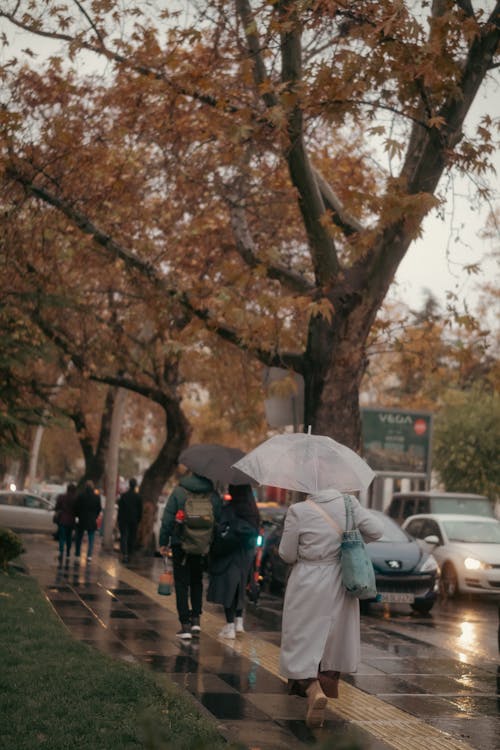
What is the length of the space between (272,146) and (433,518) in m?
10.6

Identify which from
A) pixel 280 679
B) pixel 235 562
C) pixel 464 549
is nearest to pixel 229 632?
pixel 235 562

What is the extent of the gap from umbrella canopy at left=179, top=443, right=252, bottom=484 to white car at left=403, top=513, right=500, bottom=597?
9325 millimetres

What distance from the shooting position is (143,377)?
2956cm

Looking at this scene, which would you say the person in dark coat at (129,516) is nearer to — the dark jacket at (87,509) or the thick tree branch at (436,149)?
the dark jacket at (87,509)

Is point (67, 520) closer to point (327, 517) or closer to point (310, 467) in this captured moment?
point (310, 467)

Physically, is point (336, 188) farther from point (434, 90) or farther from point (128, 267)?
point (434, 90)

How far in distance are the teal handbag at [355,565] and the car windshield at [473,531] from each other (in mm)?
14446

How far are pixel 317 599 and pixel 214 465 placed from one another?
14.8ft

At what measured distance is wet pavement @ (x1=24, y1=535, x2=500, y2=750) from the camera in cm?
732

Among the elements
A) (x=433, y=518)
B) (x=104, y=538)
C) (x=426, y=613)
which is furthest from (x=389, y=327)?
(x=104, y=538)

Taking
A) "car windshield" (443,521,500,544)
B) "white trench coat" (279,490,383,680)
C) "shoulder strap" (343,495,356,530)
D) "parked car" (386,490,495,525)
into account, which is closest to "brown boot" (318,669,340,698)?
"white trench coat" (279,490,383,680)

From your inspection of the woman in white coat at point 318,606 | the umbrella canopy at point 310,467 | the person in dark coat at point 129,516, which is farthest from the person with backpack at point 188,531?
the person in dark coat at point 129,516

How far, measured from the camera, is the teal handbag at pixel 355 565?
7.25 m

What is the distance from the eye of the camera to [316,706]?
714 centimetres
